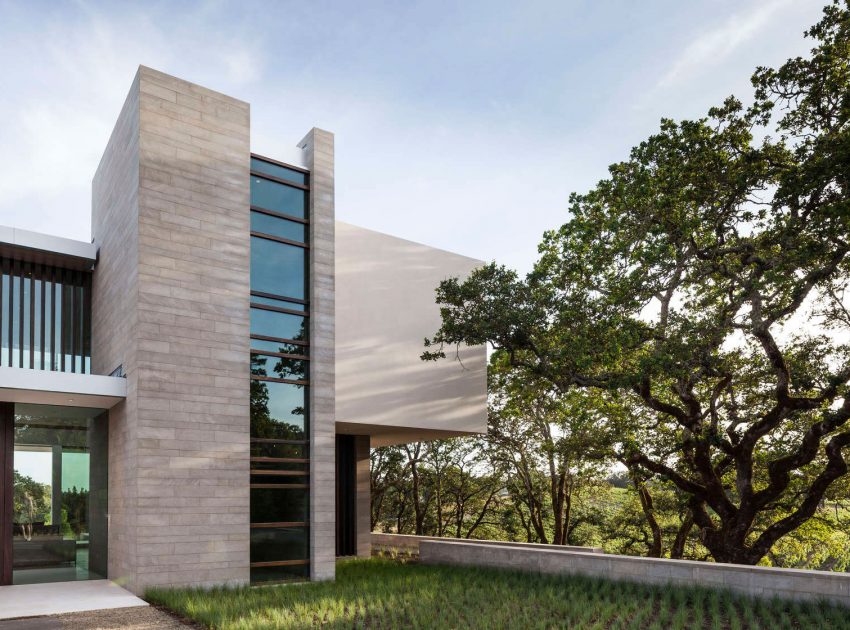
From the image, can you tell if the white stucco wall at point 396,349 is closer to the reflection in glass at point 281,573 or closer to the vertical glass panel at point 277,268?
the vertical glass panel at point 277,268

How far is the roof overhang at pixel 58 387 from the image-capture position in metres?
10.0

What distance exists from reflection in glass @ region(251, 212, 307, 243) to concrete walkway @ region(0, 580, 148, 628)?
5.98 meters

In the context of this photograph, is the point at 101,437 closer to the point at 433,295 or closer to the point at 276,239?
the point at 276,239

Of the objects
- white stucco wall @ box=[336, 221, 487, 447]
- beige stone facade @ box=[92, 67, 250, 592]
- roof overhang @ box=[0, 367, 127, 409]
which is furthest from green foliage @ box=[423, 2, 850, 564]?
roof overhang @ box=[0, 367, 127, 409]

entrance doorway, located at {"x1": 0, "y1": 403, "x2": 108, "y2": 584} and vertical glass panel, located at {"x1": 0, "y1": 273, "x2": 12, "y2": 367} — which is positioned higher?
vertical glass panel, located at {"x1": 0, "y1": 273, "x2": 12, "y2": 367}

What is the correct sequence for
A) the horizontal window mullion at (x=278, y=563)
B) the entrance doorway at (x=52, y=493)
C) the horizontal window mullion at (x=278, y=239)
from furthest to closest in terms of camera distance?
1. the horizontal window mullion at (x=278, y=239)
2. the entrance doorway at (x=52, y=493)
3. the horizontal window mullion at (x=278, y=563)

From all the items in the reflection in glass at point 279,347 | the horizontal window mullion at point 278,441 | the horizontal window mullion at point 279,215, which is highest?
the horizontal window mullion at point 279,215

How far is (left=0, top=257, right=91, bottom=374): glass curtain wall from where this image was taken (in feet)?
40.3

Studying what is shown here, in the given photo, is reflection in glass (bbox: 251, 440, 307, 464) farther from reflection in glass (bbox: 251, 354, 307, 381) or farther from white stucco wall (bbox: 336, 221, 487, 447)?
white stucco wall (bbox: 336, 221, 487, 447)

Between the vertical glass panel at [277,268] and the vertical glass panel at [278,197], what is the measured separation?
0.61 m

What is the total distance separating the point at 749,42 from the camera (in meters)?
11.4

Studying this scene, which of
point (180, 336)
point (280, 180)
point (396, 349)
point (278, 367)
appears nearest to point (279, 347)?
point (278, 367)

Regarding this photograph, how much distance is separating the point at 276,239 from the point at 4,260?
4790 mm

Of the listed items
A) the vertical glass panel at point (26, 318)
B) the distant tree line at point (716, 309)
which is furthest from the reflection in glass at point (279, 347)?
the vertical glass panel at point (26, 318)
